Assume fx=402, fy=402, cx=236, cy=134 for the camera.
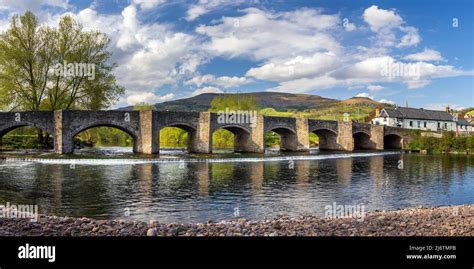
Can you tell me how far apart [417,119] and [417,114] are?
57.5 inches

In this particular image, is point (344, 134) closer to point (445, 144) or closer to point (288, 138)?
point (288, 138)

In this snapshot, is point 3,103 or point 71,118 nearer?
point 71,118

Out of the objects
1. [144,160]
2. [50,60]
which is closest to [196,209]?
[144,160]

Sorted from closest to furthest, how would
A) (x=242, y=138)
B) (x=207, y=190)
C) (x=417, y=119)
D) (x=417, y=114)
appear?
(x=207, y=190) → (x=242, y=138) → (x=417, y=119) → (x=417, y=114)

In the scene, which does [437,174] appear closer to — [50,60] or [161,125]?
[161,125]

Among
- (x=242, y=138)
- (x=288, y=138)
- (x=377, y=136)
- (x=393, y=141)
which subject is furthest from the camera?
(x=393, y=141)

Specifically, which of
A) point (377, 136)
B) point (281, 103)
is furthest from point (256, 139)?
point (281, 103)

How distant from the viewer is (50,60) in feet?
144

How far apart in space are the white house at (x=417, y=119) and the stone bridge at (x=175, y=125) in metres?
25.8

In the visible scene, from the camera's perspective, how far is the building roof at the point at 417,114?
83.3 meters

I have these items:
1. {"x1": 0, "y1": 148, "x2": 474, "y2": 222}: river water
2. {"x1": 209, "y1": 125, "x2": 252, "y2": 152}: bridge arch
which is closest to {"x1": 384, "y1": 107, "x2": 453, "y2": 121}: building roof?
{"x1": 209, "y1": 125, "x2": 252, "y2": 152}: bridge arch

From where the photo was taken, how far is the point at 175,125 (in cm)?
4338

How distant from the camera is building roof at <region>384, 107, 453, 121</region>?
83312mm

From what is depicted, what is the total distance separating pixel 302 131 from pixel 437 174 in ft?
88.8
